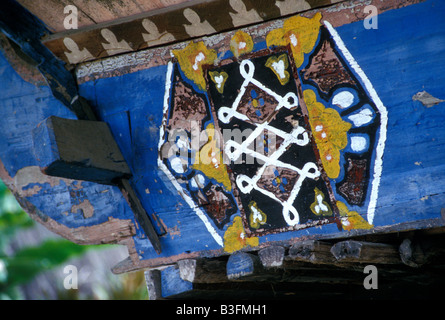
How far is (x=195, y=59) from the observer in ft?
8.69

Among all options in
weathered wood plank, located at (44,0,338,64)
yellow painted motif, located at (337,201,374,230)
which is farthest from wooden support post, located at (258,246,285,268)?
weathered wood plank, located at (44,0,338,64)

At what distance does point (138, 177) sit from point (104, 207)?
277mm

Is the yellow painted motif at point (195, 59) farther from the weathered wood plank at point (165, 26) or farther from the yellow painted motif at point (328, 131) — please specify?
the yellow painted motif at point (328, 131)

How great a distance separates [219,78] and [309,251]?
893 millimetres

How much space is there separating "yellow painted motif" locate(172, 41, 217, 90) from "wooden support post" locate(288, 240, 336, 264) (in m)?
0.87

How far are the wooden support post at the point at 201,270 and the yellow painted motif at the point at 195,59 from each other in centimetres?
83

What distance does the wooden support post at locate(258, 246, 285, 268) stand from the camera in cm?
240

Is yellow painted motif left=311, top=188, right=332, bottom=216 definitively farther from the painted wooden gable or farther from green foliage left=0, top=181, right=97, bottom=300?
green foliage left=0, top=181, right=97, bottom=300

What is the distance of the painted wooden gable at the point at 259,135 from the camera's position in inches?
89.7

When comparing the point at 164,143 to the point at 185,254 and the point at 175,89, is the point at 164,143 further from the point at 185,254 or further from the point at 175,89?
the point at 185,254

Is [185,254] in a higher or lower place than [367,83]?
lower

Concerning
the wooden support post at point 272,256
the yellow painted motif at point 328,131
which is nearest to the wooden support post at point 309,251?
the wooden support post at point 272,256
